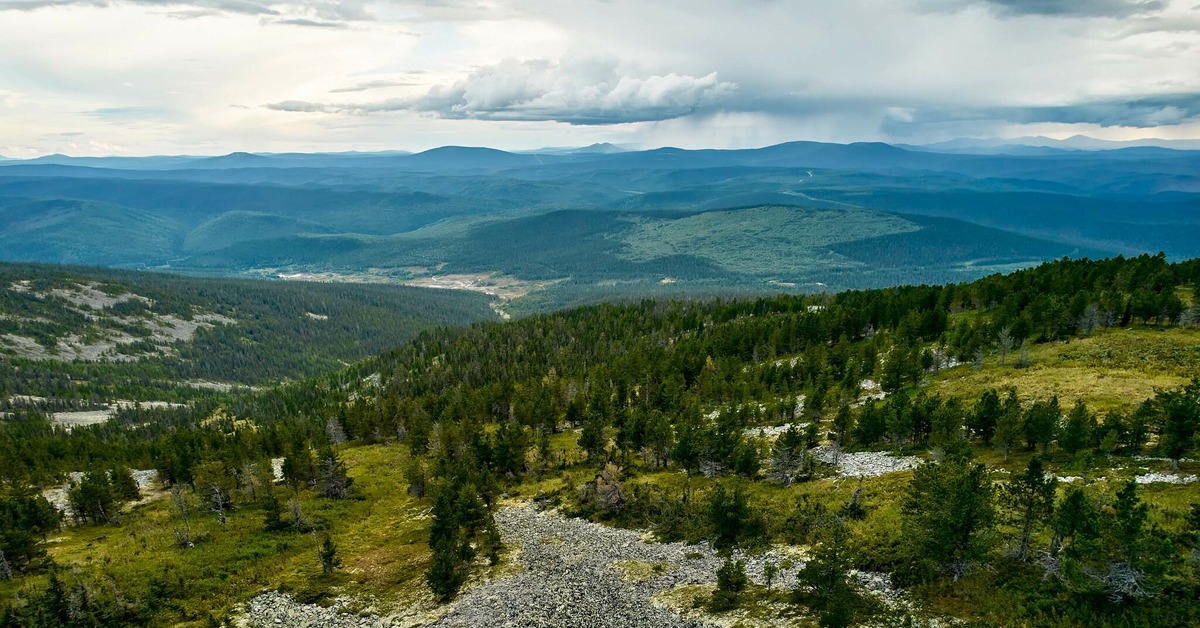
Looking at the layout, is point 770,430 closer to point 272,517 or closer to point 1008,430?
point 1008,430

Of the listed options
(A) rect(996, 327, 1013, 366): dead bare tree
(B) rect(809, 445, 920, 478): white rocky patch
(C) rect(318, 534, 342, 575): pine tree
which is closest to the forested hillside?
(B) rect(809, 445, 920, 478): white rocky patch

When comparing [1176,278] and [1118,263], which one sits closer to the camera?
[1176,278]

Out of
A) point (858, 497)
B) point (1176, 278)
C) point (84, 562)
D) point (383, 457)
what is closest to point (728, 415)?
point (858, 497)

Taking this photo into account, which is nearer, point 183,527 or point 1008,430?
point 1008,430

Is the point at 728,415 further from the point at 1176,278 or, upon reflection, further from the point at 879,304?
the point at 1176,278

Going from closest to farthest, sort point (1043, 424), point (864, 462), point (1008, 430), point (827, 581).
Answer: point (827, 581) → point (1043, 424) → point (1008, 430) → point (864, 462)

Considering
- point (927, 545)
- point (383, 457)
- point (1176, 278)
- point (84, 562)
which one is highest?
point (1176, 278)

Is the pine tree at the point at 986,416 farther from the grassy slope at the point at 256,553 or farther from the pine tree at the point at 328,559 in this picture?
the pine tree at the point at 328,559

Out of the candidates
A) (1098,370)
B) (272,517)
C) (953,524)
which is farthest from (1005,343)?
(272,517)

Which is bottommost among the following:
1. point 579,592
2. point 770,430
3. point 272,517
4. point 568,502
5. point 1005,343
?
point 568,502
